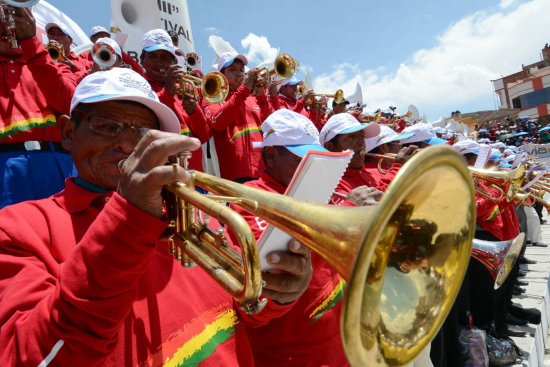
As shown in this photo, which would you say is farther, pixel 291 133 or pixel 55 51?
pixel 55 51

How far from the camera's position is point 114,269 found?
861 millimetres

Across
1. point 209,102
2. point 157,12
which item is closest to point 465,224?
point 209,102

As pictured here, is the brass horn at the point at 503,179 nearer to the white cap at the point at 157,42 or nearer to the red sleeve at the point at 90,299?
the white cap at the point at 157,42

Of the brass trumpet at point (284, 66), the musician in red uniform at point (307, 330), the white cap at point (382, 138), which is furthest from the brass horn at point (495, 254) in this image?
the brass trumpet at point (284, 66)

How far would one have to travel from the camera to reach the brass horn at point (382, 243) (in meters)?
0.87

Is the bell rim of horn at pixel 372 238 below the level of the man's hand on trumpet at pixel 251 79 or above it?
below

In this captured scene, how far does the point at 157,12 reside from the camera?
6.18 meters

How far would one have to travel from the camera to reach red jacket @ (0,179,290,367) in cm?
86

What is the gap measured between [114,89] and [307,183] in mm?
876

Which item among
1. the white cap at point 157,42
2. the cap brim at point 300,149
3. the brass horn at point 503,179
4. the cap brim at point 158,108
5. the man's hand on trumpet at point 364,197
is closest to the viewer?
the cap brim at point 158,108

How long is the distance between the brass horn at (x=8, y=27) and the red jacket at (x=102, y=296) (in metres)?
1.44

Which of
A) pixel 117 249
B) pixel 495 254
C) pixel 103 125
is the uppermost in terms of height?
pixel 103 125

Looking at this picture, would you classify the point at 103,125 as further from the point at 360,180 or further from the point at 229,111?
the point at 229,111

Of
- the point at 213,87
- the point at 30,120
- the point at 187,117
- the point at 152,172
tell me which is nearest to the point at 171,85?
the point at 187,117
